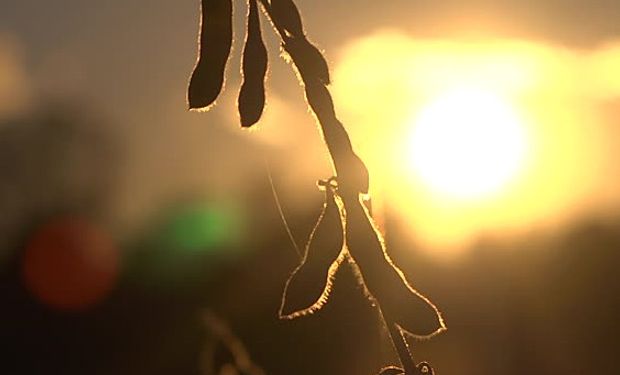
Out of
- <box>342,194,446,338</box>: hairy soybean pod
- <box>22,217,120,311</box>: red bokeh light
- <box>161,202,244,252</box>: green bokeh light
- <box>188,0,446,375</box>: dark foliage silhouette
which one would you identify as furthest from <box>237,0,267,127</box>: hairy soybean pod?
<box>22,217,120,311</box>: red bokeh light

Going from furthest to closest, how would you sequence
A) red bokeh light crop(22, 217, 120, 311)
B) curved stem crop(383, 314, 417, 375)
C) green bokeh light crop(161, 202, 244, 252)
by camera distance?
red bokeh light crop(22, 217, 120, 311) < green bokeh light crop(161, 202, 244, 252) < curved stem crop(383, 314, 417, 375)

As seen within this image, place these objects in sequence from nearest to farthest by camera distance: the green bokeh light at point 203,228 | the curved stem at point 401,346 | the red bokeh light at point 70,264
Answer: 1. the curved stem at point 401,346
2. the green bokeh light at point 203,228
3. the red bokeh light at point 70,264

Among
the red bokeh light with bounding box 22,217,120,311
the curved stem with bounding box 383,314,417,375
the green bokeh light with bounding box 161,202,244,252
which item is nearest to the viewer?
the curved stem with bounding box 383,314,417,375

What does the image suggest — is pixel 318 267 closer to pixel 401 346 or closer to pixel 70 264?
pixel 401 346

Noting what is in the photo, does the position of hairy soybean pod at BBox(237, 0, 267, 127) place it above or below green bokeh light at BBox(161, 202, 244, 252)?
above

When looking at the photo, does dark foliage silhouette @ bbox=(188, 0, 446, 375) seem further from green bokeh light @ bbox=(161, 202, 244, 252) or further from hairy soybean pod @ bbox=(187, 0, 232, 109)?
green bokeh light @ bbox=(161, 202, 244, 252)

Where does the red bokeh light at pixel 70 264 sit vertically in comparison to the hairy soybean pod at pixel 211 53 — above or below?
below

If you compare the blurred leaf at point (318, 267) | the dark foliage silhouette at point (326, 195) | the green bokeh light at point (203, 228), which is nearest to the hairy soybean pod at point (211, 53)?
the dark foliage silhouette at point (326, 195)

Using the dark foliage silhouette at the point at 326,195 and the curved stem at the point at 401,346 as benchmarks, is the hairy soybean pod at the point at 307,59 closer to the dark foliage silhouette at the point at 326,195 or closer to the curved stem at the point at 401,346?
the dark foliage silhouette at the point at 326,195
